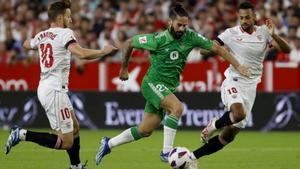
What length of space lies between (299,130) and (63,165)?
7.68m

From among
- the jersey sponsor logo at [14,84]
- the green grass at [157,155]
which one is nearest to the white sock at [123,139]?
the green grass at [157,155]

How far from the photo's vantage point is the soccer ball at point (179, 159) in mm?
10672

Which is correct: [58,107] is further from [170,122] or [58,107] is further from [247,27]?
[247,27]

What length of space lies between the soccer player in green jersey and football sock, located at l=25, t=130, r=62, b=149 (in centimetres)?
129

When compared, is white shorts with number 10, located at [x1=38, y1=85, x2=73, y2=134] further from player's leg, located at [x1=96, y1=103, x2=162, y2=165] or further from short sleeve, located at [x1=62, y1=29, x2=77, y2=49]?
player's leg, located at [x1=96, y1=103, x2=162, y2=165]

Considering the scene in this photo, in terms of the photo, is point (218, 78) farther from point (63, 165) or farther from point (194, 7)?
point (63, 165)

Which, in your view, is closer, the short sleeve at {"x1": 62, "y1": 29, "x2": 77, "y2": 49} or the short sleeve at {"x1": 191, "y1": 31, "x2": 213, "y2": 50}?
the short sleeve at {"x1": 62, "y1": 29, "x2": 77, "y2": 49}

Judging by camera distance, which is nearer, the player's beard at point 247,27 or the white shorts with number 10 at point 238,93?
the white shorts with number 10 at point 238,93

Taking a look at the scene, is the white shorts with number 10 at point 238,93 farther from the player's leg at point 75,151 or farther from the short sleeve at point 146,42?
the player's leg at point 75,151


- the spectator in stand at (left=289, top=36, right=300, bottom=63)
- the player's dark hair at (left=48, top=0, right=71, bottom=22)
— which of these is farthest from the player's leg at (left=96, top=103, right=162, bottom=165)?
the spectator in stand at (left=289, top=36, right=300, bottom=63)

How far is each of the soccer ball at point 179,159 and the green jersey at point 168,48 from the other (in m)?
1.09

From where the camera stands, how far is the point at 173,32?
11.3m

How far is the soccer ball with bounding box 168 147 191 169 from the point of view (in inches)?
420

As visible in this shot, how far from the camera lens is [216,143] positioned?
11.8m
